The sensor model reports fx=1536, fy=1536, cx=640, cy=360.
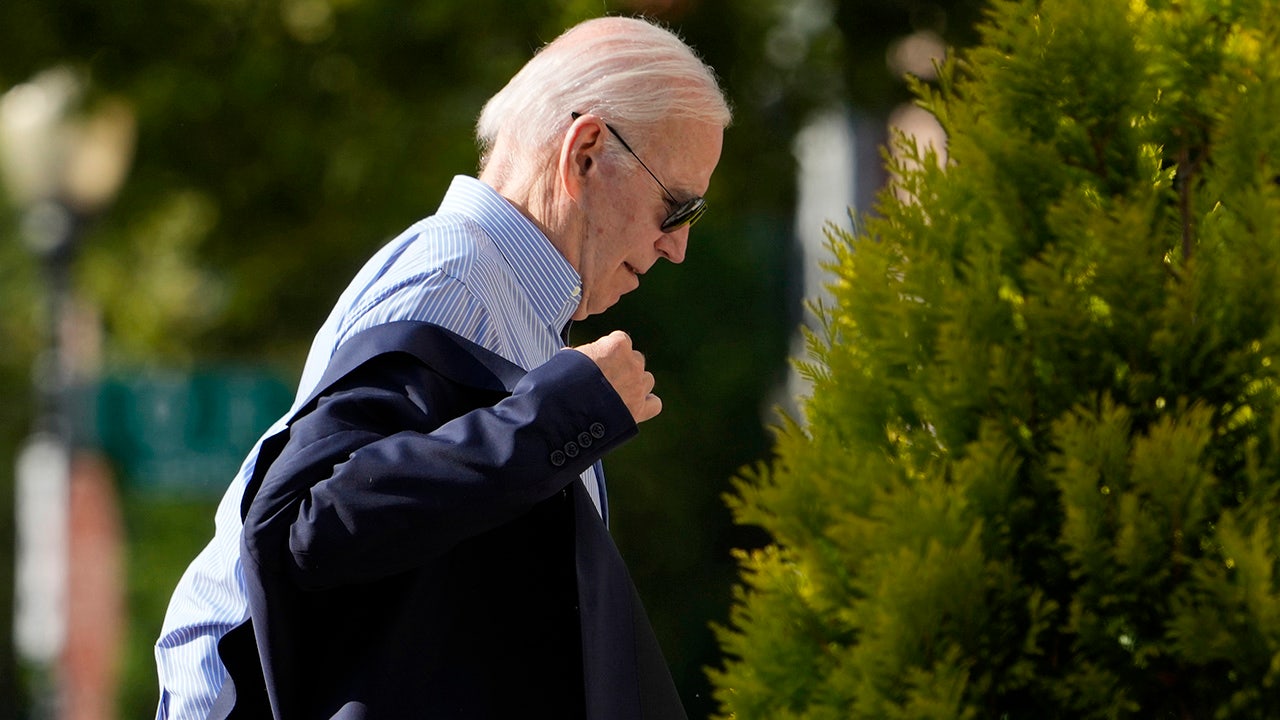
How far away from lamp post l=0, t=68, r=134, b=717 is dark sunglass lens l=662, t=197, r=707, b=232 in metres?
4.25

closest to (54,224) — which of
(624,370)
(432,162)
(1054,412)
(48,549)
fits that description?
Result: (48,549)

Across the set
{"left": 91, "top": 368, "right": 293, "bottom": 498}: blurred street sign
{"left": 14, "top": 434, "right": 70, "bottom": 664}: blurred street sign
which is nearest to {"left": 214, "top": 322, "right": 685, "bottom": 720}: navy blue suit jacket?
{"left": 91, "top": 368, "right": 293, "bottom": 498}: blurred street sign

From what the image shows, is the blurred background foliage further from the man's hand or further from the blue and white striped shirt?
the man's hand

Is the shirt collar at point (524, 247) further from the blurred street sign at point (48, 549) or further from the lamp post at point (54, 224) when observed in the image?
the blurred street sign at point (48, 549)

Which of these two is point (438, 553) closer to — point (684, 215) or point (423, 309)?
point (423, 309)

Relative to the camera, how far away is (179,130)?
595cm

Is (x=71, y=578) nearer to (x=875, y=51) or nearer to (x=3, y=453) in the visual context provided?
(x=3, y=453)

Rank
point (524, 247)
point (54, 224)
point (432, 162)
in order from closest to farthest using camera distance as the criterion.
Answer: point (524, 247), point (432, 162), point (54, 224)

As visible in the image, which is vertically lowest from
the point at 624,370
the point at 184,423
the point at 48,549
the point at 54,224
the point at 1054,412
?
the point at 48,549

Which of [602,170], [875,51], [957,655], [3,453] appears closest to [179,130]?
[875,51]

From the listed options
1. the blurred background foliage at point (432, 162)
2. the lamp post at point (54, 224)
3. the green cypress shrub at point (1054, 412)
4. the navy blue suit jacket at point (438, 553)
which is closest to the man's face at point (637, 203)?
the navy blue suit jacket at point (438, 553)

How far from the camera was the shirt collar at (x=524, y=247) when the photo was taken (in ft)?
6.88

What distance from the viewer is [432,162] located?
5773 millimetres

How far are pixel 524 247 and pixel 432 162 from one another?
3.75m
